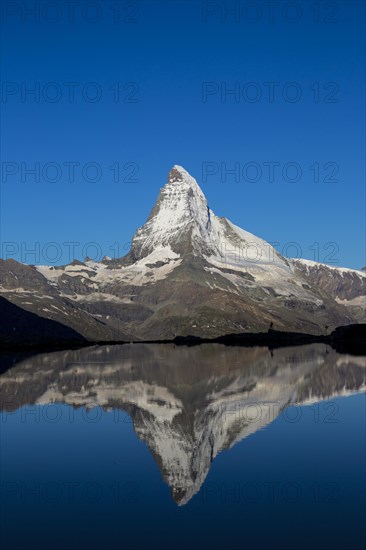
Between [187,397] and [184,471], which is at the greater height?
[187,397]

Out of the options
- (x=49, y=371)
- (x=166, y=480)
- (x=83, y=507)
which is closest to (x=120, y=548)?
(x=83, y=507)

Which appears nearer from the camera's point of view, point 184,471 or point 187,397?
point 184,471

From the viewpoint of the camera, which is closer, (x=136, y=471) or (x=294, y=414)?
(x=136, y=471)

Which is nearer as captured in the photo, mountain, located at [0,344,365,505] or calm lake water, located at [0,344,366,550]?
calm lake water, located at [0,344,366,550]

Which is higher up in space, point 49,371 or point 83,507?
point 49,371

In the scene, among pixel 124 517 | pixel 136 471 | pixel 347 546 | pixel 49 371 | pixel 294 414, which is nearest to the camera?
pixel 347 546

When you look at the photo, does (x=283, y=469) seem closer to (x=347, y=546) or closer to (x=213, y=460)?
(x=213, y=460)

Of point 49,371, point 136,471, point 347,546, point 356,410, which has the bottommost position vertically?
point 347,546
